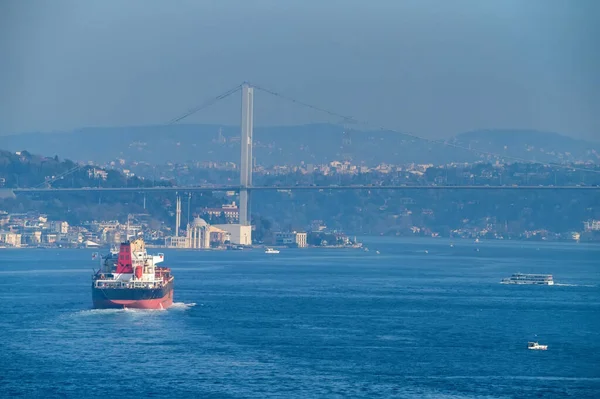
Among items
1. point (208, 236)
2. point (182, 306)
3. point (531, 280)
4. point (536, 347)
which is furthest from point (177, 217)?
point (536, 347)

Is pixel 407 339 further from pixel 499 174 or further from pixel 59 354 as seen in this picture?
pixel 499 174

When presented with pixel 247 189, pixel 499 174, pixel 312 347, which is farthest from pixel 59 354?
pixel 499 174

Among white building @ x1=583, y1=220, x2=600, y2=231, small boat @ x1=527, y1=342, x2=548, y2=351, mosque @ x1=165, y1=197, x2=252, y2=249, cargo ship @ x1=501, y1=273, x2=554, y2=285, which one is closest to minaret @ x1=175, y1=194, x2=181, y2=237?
mosque @ x1=165, y1=197, x2=252, y2=249

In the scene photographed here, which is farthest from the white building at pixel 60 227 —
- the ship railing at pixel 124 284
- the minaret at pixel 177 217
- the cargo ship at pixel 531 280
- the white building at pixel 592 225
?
the ship railing at pixel 124 284

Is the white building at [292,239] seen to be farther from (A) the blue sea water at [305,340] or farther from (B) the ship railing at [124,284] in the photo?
(B) the ship railing at [124,284]

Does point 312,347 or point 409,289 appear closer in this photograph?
point 312,347
